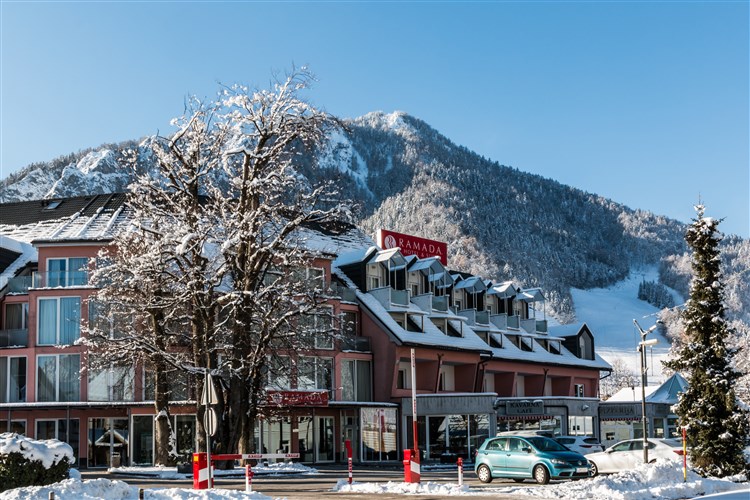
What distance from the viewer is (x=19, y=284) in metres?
48.6

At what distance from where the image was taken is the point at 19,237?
53719mm

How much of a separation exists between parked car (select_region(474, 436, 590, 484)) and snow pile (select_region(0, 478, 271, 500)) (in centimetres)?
1082

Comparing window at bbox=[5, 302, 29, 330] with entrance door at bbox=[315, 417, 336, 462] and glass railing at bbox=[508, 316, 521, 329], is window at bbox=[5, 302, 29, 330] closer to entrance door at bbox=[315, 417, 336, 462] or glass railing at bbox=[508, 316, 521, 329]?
entrance door at bbox=[315, 417, 336, 462]

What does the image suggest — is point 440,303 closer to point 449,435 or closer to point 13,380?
point 449,435

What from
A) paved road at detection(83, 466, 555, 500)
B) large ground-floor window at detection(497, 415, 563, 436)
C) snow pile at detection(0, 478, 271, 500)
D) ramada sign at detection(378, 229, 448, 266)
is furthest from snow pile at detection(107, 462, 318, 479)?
ramada sign at detection(378, 229, 448, 266)

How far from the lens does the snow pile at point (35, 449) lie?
22375 millimetres

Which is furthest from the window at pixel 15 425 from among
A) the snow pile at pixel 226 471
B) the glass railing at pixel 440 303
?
the glass railing at pixel 440 303

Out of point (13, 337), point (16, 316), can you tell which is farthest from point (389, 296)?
point (13, 337)

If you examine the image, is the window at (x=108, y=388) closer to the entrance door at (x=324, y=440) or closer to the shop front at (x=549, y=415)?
the entrance door at (x=324, y=440)

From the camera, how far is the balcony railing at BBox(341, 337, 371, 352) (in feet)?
173

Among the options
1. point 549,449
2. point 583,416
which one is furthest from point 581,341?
point 549,449

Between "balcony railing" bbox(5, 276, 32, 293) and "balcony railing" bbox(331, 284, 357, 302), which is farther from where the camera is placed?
"balcony railing" bbox(331, 284, 357, 302)

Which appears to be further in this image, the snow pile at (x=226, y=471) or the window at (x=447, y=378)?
the window at (x=447, y=378)

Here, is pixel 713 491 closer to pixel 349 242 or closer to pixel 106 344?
pixel 106 344
